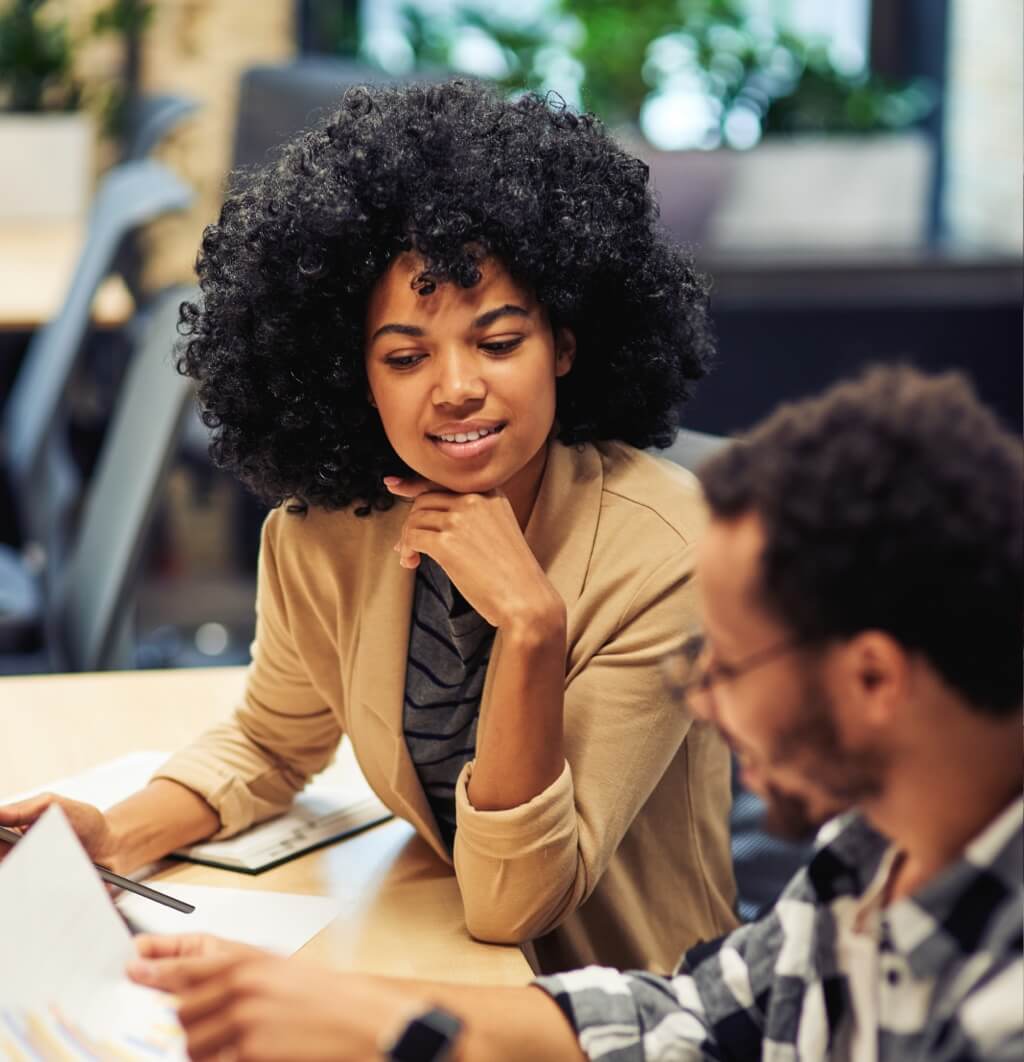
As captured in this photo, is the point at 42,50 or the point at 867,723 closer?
the point at 867,723


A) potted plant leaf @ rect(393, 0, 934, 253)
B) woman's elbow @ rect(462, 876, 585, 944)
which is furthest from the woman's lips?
potted plant leaf @ rect(393, 0, 934, 253)

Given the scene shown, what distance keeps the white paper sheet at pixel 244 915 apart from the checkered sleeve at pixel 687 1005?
0.86ft

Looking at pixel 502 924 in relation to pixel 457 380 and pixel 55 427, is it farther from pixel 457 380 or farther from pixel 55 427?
pixel 55 427

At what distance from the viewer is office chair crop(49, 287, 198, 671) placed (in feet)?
6.43

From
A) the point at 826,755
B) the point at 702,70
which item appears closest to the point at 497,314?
the point at 826,755

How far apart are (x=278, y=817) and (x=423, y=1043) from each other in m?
Answer: 0.64

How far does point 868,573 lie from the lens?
0.73 m

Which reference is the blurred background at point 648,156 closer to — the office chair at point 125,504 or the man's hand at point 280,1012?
the office chair at point 125,504

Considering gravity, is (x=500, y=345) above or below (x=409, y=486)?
above

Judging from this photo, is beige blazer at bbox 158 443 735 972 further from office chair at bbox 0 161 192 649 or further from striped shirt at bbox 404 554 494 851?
office chair at bbox 0 161 192 649

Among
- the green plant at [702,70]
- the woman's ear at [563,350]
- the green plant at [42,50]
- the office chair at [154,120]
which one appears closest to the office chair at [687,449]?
the woman's ear at [563,350]

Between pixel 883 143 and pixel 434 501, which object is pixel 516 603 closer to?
pixel 434 501

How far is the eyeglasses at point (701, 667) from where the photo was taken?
773mm

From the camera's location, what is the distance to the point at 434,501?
128cm
